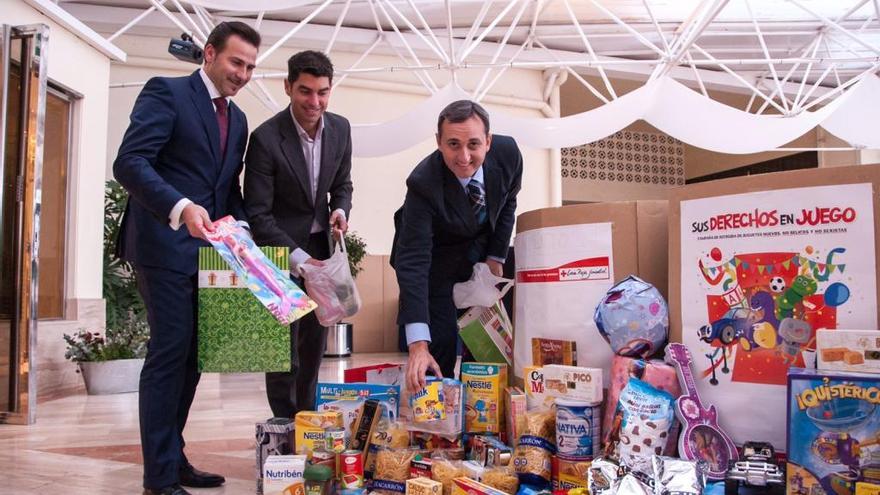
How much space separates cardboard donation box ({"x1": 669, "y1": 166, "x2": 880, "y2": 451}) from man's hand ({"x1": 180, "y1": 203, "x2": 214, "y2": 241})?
1.26m

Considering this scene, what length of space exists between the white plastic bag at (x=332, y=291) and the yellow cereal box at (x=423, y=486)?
643 mm

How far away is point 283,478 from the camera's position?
197 cm

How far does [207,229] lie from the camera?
1.99 meters

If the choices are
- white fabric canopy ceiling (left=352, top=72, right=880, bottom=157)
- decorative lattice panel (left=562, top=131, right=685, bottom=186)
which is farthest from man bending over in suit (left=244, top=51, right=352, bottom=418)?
decorative lattice panel (left=562, top=131, right=685, bottom=186)

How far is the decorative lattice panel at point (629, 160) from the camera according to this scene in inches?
596

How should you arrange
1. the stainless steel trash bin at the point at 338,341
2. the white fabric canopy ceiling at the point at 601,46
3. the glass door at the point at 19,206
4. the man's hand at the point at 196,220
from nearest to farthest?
the man's hand at the point at 196,220, the glass door at the point at 19,206, the white fabric canopy ceiling at the point at 601,46, the stainless steel trash bin at the point at 338,341

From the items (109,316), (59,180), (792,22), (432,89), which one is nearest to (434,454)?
(59,180)

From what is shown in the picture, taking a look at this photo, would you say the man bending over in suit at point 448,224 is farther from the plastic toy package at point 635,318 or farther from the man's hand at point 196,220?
the man's hand at point 196,220

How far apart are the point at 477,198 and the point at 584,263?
50 centimetres

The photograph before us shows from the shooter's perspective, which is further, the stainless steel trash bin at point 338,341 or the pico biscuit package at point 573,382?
the stainless steel trash bin at point 338,341

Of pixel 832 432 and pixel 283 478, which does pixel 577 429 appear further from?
pixel 283 478

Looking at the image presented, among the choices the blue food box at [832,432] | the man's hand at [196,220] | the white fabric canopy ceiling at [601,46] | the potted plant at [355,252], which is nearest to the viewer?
the blue food box at [832,432]

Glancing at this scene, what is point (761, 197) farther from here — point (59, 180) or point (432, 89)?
point (432, 89)

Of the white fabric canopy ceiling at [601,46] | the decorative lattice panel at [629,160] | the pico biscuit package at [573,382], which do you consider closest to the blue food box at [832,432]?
the pico biscuit package at [573,382]
